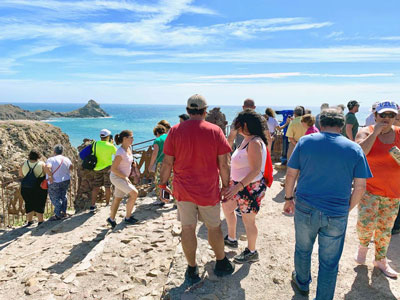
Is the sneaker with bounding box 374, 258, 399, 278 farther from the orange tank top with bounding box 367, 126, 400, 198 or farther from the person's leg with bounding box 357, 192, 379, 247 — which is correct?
the orange tank top with bounding box 367, 126, 400, 198

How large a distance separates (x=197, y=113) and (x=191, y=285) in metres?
1.79

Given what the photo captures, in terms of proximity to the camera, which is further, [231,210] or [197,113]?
[231,210]

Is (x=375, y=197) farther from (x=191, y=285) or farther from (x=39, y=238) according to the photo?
(x=39, y=238)

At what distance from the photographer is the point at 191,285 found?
3.16 m

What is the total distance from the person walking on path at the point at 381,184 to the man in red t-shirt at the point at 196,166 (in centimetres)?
161

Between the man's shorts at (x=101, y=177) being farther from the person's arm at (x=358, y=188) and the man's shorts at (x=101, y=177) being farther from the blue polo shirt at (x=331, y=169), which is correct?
the person's arm at (x=358, y=188)

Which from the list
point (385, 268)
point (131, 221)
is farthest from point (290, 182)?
point (131, 221)

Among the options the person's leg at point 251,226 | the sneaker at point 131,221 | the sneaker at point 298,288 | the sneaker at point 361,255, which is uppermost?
the person's leg at point 251,226

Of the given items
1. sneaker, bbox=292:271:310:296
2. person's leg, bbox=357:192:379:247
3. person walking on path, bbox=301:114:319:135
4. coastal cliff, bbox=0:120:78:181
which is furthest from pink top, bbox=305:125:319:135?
coastal cliff, bbox=0:120:78:181

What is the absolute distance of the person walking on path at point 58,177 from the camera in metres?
6.78

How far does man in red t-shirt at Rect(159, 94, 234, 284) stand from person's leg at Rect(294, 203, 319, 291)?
80cm

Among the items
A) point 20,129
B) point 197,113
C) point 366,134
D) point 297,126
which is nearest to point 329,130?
point 366,134

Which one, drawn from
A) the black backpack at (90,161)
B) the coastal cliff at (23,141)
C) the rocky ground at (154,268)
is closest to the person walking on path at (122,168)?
the rocky ground at (154,268)

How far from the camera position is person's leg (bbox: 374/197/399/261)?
11.0 ft
